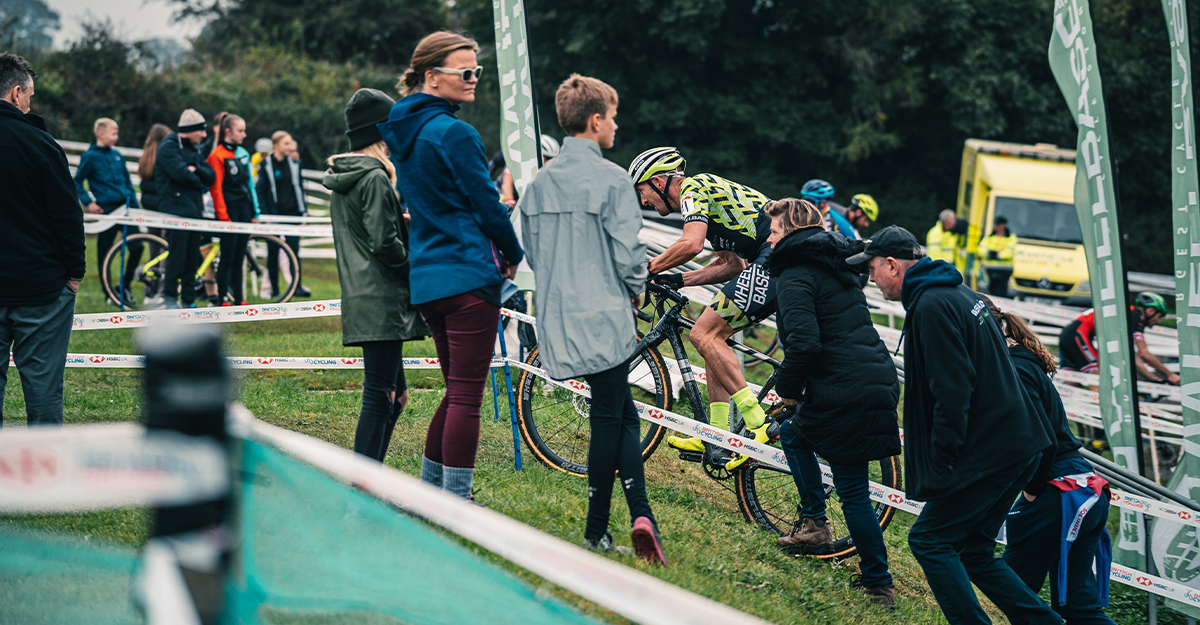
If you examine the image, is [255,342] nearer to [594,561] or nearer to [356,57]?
[594,561]

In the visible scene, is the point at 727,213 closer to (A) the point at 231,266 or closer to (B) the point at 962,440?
(B) the point at 962,440

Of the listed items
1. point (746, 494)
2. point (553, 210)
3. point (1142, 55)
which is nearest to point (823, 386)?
point (746, 494)

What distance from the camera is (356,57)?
117 ft

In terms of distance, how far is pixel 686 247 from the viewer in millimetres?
4848

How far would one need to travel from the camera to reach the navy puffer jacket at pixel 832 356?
14.9 feet

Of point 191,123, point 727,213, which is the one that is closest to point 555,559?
point 727,213

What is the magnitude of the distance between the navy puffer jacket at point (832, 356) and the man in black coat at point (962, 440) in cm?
28

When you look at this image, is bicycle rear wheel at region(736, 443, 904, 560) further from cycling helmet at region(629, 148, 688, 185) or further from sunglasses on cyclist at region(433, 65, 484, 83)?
sunglasses on cyclist at region(433, 65, 484, 83)

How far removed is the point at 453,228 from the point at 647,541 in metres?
1.50

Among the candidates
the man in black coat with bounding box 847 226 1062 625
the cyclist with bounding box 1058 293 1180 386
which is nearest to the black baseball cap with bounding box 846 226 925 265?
the man in black coat with bounding box 847 226 1062 625

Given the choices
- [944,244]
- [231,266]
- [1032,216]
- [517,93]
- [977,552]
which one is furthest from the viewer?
[1032,216]

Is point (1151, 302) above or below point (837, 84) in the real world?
below

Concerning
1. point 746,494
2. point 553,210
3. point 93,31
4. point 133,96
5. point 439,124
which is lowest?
point 746,494

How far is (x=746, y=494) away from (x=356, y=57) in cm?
3343
